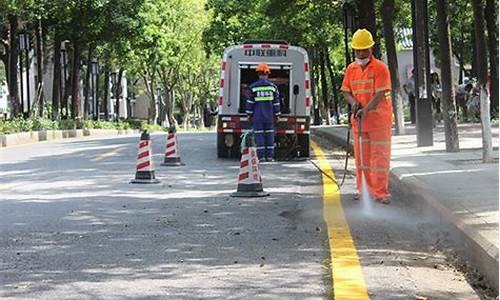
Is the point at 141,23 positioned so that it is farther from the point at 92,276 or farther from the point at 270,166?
the point at 92,276

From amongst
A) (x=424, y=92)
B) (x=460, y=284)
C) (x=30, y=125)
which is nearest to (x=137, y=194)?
(x=460, y=284)

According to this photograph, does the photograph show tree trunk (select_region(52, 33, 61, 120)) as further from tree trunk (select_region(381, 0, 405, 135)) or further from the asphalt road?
the asphalt road

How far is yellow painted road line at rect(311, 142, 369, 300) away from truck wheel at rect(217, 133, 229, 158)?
6384mm

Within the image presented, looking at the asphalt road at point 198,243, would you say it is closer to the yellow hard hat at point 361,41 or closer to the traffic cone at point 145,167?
the traffic cone at point 145,167

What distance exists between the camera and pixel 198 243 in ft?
24.6

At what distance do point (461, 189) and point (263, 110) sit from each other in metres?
6.82

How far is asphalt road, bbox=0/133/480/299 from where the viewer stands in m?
5.78

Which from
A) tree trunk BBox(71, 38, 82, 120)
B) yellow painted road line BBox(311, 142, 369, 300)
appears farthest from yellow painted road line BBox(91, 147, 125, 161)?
tree trunk BBox(71, 38, 82, 120)

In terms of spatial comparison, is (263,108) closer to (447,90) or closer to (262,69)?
(262,69)

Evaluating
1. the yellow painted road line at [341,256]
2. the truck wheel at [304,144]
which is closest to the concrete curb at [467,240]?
the yellow painted road line at [341,256]

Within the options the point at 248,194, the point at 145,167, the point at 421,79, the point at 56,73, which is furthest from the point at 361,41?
the point at 56,73

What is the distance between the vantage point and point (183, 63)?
6269 cm

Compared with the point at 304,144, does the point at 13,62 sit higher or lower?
higher

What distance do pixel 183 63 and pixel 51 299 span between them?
190ft
